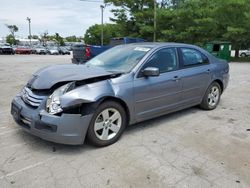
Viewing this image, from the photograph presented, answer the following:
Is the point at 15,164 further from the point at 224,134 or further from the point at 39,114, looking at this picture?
the point at 224,134

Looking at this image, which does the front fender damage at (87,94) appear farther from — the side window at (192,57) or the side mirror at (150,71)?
the side window at (192,57)

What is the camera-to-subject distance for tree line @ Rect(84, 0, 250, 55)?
73.9 ft

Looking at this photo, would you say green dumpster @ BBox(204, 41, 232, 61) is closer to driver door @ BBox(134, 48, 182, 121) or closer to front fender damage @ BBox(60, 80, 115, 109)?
driver door @ BBox(134, 48, 182, 121)

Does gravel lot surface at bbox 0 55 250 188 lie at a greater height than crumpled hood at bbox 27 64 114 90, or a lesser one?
lesser

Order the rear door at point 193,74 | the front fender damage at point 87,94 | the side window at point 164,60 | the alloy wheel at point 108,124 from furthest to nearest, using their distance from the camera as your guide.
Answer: the rear door at point 193,74, the side window at point 164,60, the alloy wheel at point 108,124, the front fender damage at point 87,94

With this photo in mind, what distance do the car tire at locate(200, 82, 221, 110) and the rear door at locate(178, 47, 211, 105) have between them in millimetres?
176

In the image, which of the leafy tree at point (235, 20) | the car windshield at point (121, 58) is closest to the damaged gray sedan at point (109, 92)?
the car windshield at point (121, 58)

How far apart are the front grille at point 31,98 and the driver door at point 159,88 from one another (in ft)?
4.58

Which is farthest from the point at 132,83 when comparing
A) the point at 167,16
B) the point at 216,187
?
the point at 167,16

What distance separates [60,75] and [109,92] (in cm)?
74

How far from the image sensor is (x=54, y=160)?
3.29 meters

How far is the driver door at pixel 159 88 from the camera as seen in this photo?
161 inches

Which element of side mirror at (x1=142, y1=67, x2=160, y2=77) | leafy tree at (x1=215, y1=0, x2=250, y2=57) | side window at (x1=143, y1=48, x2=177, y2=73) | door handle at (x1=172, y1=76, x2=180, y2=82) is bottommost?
door handle at (x1=172, y1=76, x2=180, y2=82)

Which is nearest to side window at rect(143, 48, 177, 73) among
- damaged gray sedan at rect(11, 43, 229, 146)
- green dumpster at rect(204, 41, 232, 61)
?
damaged gray sedan at rect(11, 43, 229, 146)
